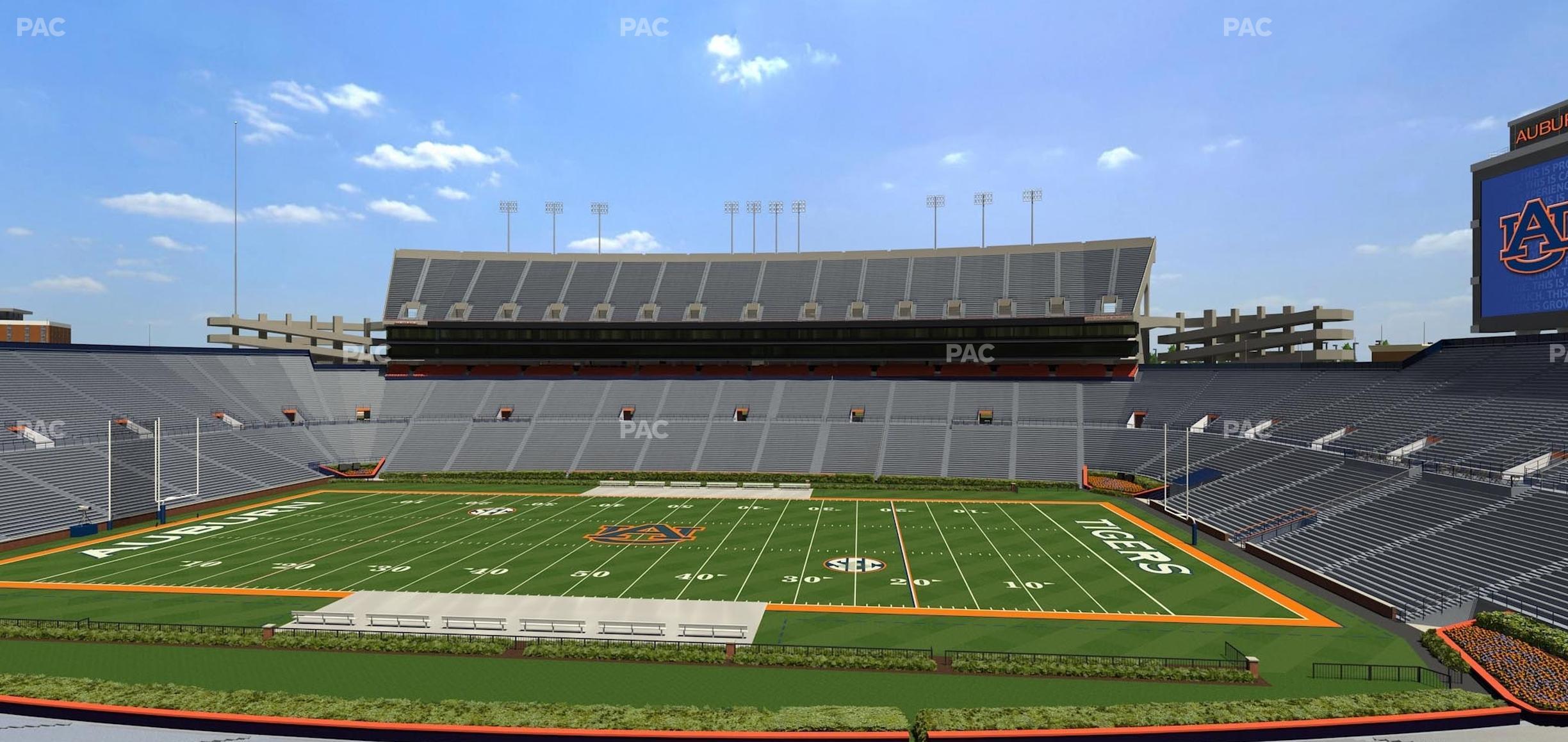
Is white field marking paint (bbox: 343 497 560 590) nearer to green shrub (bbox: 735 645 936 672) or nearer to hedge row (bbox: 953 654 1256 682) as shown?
green shrub (bbox: 735 645 936 672)

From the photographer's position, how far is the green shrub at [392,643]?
1966 cm

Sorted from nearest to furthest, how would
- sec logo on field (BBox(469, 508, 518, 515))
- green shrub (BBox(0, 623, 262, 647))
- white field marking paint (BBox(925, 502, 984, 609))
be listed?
green shrub (BBox(0, 623, 262, 647))
white field marking paint (BBox(925, 502, 984, 609))
sec logo on field (BBox(469, 508, 518, 515))

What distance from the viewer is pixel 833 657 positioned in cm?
1877

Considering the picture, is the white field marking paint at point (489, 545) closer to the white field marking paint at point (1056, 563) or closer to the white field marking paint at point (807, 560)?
the white field marking paint at point (807, 560)

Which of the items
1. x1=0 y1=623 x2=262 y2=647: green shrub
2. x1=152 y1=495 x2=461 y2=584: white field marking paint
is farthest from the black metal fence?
x1=152 y1=495 x2=461 y2=584: white field marking paint

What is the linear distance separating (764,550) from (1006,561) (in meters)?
9.67

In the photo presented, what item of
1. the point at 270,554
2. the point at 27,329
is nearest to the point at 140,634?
the point at 270,554

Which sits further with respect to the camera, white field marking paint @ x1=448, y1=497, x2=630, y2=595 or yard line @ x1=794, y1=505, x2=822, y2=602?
white field marking paint @ x1=448, y1=497, x2=630, y2=595

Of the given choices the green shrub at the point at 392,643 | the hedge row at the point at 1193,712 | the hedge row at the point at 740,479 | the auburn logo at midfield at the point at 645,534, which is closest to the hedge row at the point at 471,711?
the hedge row at the point at 1193,712

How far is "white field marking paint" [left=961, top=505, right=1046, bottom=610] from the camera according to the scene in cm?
2486

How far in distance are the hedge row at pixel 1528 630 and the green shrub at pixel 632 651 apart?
20.1 m

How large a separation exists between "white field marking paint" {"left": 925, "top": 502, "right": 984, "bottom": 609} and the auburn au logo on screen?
2870 centimetres

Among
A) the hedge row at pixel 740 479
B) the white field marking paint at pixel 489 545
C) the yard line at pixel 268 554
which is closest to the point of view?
the white field marking paint at pixel 489 545

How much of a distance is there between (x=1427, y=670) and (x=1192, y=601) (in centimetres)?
669
